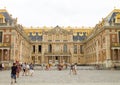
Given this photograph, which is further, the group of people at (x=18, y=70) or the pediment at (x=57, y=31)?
the pediment at (x=57, y=31)

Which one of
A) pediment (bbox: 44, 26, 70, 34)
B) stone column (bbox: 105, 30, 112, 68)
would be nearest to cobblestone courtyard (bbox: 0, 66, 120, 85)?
stone column (bbox: 105, 30, 112, 68)

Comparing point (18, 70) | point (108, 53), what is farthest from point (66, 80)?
point (108, 53)

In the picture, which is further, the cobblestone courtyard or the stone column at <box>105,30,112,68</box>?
the stone column at <box>105,30,112,68</box>

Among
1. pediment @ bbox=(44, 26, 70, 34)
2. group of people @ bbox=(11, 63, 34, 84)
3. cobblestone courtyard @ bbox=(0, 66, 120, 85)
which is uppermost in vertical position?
pediment @ bbox=(44, 26, 70, 34)

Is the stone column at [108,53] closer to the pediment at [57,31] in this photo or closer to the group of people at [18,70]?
the group of people at [18,70]

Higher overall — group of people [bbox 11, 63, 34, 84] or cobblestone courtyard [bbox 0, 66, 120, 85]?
group of people [bbox 11, 63, 34, 84]

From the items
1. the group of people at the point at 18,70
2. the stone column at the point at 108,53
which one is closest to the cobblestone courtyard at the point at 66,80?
the group of people at the point at 18,70

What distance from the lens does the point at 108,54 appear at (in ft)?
161

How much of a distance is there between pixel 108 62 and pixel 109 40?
179 inches

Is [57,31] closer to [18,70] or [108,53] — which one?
[108,53]

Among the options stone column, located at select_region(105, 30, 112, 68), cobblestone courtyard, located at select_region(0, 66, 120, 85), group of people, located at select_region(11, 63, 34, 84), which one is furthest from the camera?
stone column, located at select_region(105, 30, 112, 68)

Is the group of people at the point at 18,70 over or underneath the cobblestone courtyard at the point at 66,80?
over

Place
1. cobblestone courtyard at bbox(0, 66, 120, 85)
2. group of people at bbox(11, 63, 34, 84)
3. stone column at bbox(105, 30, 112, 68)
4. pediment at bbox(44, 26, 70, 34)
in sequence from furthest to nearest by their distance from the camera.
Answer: pediment at bbox(44, 26, 70, 34) < stone column at bbox(105, 30, 112, 68) < cobblestone courtyard at bbox(0, 66, 120, 85) < group of people at bbox(11, 63, 34, 84)

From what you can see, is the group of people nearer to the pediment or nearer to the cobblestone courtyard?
the cobblestone courtyard
